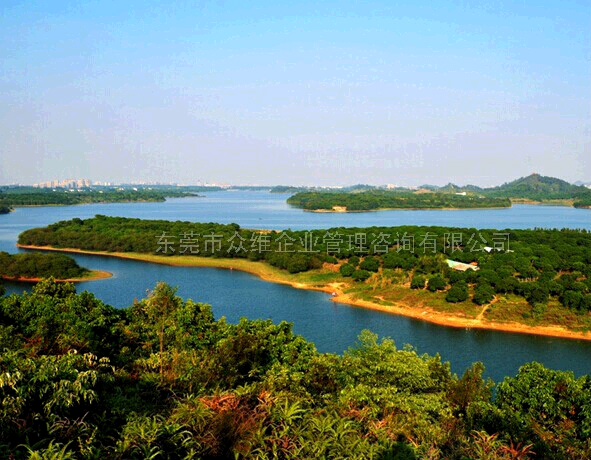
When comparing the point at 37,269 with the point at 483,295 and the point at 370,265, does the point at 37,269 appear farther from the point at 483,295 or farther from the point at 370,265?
the point at 483,295

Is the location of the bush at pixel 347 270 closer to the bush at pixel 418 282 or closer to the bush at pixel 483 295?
the bush at pixel 418 282

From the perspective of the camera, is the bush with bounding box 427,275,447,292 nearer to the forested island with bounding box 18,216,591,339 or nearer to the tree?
the forested island with bounding box 18,216,591,339

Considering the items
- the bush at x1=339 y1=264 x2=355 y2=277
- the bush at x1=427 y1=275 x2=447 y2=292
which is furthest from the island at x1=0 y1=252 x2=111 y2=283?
the bush at x1=427 y1=275 x2=447 y2=292

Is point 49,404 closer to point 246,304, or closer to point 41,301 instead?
point 41,301

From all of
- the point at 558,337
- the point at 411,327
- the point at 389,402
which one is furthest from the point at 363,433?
the point at 558,337

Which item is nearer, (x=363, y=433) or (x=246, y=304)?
(x=363, y=433)

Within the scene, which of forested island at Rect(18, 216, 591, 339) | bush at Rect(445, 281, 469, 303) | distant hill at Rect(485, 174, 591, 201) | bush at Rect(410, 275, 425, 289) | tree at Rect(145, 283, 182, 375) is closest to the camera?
tree at Rect(145, 283, 182, 375)
